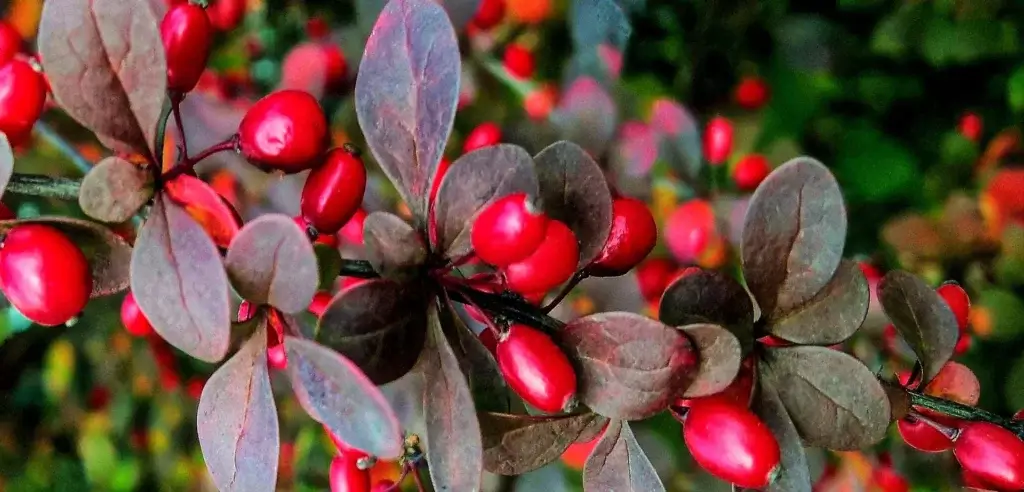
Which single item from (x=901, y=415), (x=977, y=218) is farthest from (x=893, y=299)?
(x=977, y=218)

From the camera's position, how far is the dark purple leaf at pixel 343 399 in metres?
0.40

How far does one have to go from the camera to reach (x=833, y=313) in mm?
566

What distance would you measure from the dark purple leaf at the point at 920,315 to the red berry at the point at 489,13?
2.82 feet

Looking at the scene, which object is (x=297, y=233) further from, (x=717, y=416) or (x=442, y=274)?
(x=717, y=416)

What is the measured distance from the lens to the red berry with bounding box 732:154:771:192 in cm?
141

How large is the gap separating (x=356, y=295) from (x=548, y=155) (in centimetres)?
18

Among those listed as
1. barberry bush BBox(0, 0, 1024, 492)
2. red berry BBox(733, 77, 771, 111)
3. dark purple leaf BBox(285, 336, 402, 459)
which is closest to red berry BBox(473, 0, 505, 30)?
red berry BBox(733, 77, 771, 111)

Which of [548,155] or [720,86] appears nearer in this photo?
[548,155]

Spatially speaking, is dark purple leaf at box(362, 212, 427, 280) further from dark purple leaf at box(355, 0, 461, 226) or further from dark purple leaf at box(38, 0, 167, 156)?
dark purple leaf at box(38, 0, 167, 156)

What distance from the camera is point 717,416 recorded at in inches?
19.9

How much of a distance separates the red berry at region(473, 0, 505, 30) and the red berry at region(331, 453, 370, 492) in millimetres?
845

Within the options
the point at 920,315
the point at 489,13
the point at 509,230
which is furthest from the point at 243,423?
the point at 489,13

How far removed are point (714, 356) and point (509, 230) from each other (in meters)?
0.15

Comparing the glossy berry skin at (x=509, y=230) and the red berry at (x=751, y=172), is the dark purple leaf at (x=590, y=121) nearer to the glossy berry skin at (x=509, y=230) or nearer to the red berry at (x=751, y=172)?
the red berry at (x=751, y=172)
